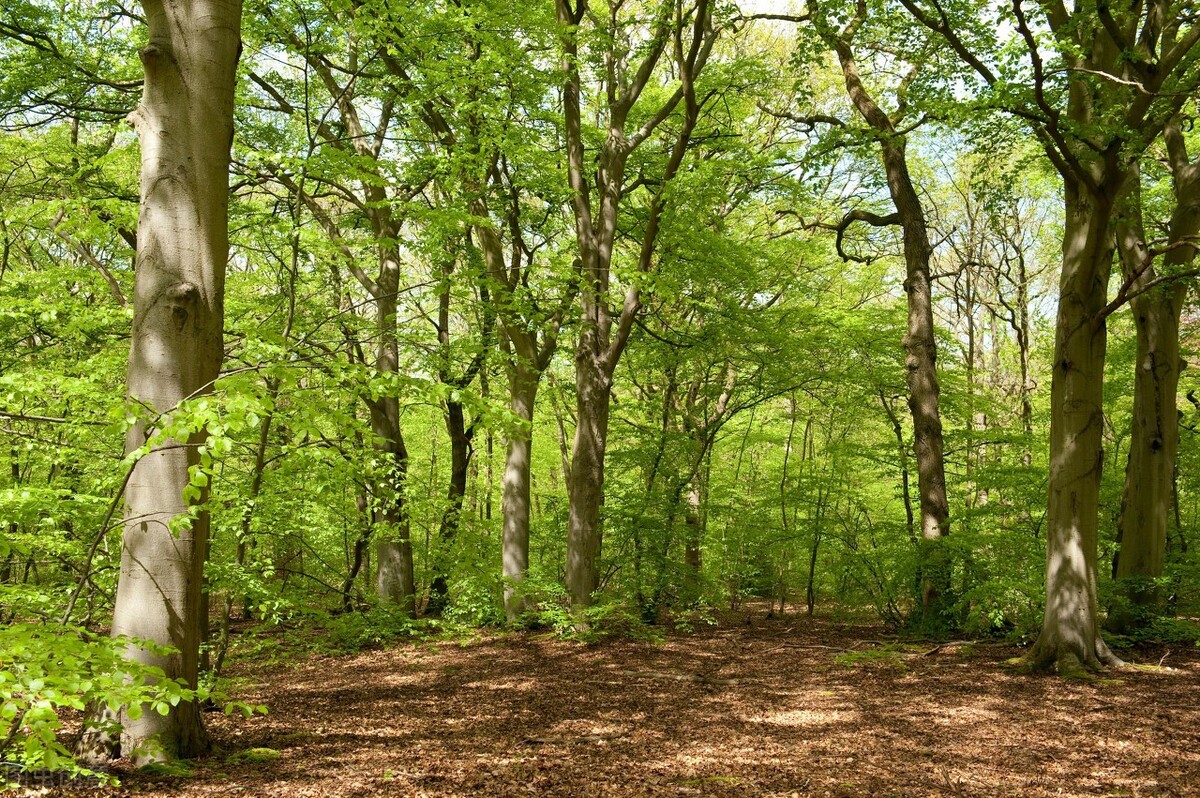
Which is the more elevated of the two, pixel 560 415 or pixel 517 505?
pixel 560 415

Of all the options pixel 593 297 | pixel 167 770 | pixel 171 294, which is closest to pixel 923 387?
pixel 593 297

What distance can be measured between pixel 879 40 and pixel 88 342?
11964mm

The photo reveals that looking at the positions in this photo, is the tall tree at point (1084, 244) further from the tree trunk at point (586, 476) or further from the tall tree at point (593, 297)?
the tree trunk at point (586, 476)

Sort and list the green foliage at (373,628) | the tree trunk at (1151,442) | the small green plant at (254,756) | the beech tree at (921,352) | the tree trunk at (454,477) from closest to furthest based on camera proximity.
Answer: the small green plant at (254,756) → the green foliage at (373,628) → the tree trunk at (1151,442) → the beech tree at (921,352) → the tree trunk at (454,477)

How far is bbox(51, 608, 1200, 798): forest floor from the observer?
4.28 metres

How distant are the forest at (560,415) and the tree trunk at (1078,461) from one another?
0.05 m

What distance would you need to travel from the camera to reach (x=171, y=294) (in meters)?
3.52

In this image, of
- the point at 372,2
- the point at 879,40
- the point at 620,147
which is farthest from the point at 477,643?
the point at 879,40

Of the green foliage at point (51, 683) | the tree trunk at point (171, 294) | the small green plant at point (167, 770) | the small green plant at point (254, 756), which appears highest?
the tree trunk at point (171, 294)

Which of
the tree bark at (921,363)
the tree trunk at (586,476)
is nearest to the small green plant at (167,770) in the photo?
the tree trunk at (586,476)

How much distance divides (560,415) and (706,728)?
40.0 ft

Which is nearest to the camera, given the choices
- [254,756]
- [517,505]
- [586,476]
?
[254,756]

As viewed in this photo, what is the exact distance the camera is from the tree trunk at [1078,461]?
304 inches

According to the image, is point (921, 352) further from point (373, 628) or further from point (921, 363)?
point (373, 628)
